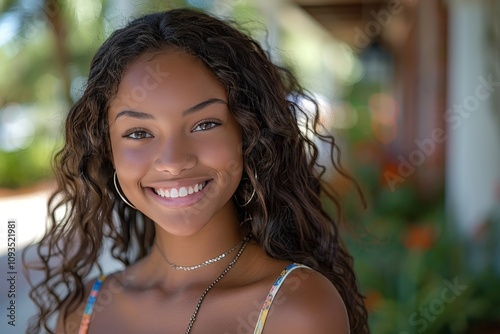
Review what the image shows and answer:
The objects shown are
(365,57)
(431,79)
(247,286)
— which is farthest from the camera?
(365,57)

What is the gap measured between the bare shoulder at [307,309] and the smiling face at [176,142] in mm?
261

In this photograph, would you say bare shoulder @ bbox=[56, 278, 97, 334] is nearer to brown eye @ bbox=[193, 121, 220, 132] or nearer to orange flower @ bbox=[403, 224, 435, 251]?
brown eye @ bbox=[193, 121, 220, 132]

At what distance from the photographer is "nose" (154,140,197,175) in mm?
1686

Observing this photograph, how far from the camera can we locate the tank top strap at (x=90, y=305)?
1.98 m

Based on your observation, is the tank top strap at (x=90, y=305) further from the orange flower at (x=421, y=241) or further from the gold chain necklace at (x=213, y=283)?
the orange flower at (x=421, y=241)

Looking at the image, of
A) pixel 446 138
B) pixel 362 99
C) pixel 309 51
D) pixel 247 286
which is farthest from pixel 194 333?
pixel 309 51

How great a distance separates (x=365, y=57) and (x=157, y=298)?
9929 millimetres

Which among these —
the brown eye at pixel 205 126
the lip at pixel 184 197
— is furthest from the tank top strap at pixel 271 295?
the brown eye at pixel 205 126

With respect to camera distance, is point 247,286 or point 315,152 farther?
point 315,152

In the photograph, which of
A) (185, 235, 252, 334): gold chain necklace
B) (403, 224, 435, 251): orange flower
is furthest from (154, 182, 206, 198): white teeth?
(403, 224, 435, 251): orange flower

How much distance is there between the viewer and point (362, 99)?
11.5 m

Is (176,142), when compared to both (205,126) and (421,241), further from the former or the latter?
(421,241)

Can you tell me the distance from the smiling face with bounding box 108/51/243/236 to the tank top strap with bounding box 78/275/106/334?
37cm

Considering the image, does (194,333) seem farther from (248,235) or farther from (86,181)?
(86,181)
